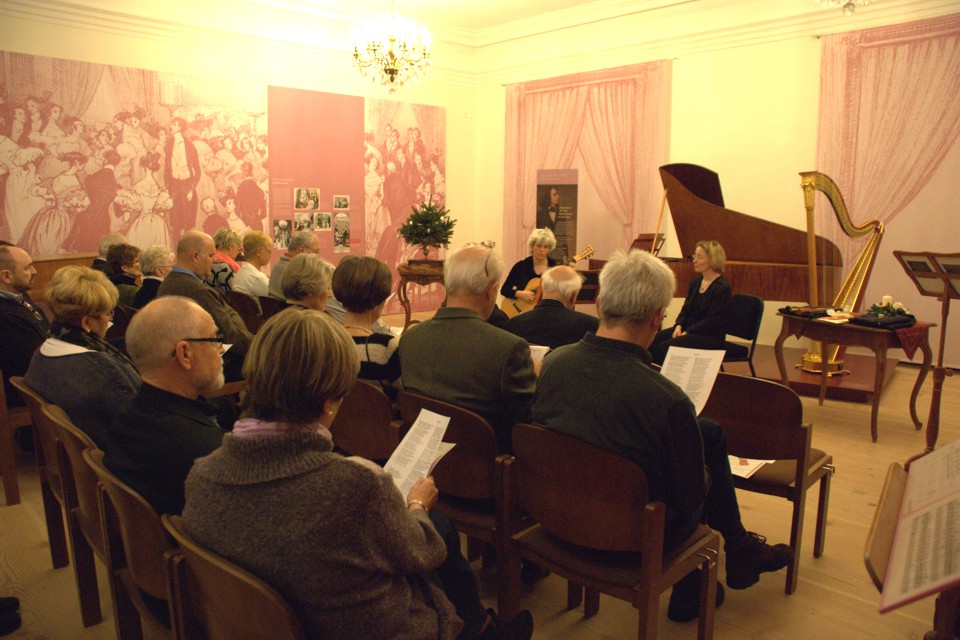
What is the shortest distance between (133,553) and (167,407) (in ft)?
1.19

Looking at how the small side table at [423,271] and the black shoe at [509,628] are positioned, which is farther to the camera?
the small side table at [423,271]

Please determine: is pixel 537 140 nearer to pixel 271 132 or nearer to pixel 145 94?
pixel 271 132

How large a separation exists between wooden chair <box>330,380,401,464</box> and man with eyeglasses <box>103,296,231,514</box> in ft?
2.28

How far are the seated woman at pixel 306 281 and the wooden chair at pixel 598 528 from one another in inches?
65.5

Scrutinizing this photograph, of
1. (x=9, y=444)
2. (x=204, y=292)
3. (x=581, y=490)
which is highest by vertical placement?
(x=204, y=292)

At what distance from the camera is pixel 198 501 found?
4.42 ft

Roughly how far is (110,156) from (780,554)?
6.93 meters

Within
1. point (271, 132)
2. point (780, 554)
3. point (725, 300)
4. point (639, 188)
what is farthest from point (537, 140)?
point (780, 554)

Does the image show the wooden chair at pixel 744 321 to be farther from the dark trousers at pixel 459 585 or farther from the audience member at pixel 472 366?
the dark trousers at pixel 459 585

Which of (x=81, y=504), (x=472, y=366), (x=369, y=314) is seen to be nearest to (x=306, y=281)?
(x=369, y=314)

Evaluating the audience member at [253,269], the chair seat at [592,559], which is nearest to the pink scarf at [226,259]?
the audience member at [253,269]

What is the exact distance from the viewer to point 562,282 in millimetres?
3562

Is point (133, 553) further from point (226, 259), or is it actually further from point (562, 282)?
point (226, 259)

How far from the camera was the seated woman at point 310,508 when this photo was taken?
1.26 metres
